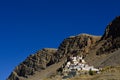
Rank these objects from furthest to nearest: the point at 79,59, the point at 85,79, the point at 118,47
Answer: the point at 118,47
the point at 79,59
the point at 85,79

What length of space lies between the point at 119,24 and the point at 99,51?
61.2 ft

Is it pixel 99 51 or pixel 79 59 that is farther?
pixel 99 51

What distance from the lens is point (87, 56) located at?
7657 inches

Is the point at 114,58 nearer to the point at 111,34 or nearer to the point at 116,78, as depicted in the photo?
the point at 111,34

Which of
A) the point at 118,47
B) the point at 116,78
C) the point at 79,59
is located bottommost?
the point at 116,78

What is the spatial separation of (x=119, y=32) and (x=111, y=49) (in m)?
16.0

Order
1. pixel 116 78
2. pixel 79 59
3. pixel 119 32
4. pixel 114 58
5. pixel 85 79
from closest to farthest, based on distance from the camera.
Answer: pixel 116 78 < pixel 85 79 < pixel 79 59 < pixel 114 58 < pixel 119 32

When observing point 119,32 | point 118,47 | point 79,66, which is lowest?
point 79,66

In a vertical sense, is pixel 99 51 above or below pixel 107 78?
above

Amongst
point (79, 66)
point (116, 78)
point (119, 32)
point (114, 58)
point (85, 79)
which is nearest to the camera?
point (116, 78)

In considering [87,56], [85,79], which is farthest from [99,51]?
[85,79]

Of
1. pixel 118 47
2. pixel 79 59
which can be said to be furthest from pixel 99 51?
pixel 79 59

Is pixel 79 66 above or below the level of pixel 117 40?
below

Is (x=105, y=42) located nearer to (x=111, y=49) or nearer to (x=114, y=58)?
(x=111, y=49)
